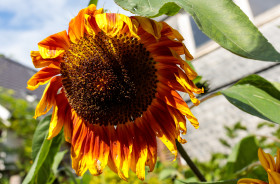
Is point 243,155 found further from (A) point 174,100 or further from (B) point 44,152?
(B) point 44,152

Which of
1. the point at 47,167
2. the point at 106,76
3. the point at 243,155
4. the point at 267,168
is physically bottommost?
the point at 243,155

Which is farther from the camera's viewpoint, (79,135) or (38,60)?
(79,135)

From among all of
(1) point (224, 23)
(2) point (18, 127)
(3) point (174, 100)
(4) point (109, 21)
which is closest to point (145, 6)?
(1) point (224, 23)

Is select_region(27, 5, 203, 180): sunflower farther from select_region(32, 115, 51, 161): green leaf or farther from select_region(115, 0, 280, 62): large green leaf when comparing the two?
select_region(115, 0, 280, 62): large green leaf

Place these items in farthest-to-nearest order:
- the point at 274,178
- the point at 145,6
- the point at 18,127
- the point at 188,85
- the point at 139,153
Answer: the point at 18,127 < the point at 139,153 < the point at 188,85 < the point at 274,178 < the point at 145,6

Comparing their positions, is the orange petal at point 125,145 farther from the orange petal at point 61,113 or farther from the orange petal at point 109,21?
the orange petal at point 109,21

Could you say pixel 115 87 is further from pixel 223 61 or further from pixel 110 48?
pixel 223 61

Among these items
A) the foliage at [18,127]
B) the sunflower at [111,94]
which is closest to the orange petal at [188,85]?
the sunflower at [111,94]
